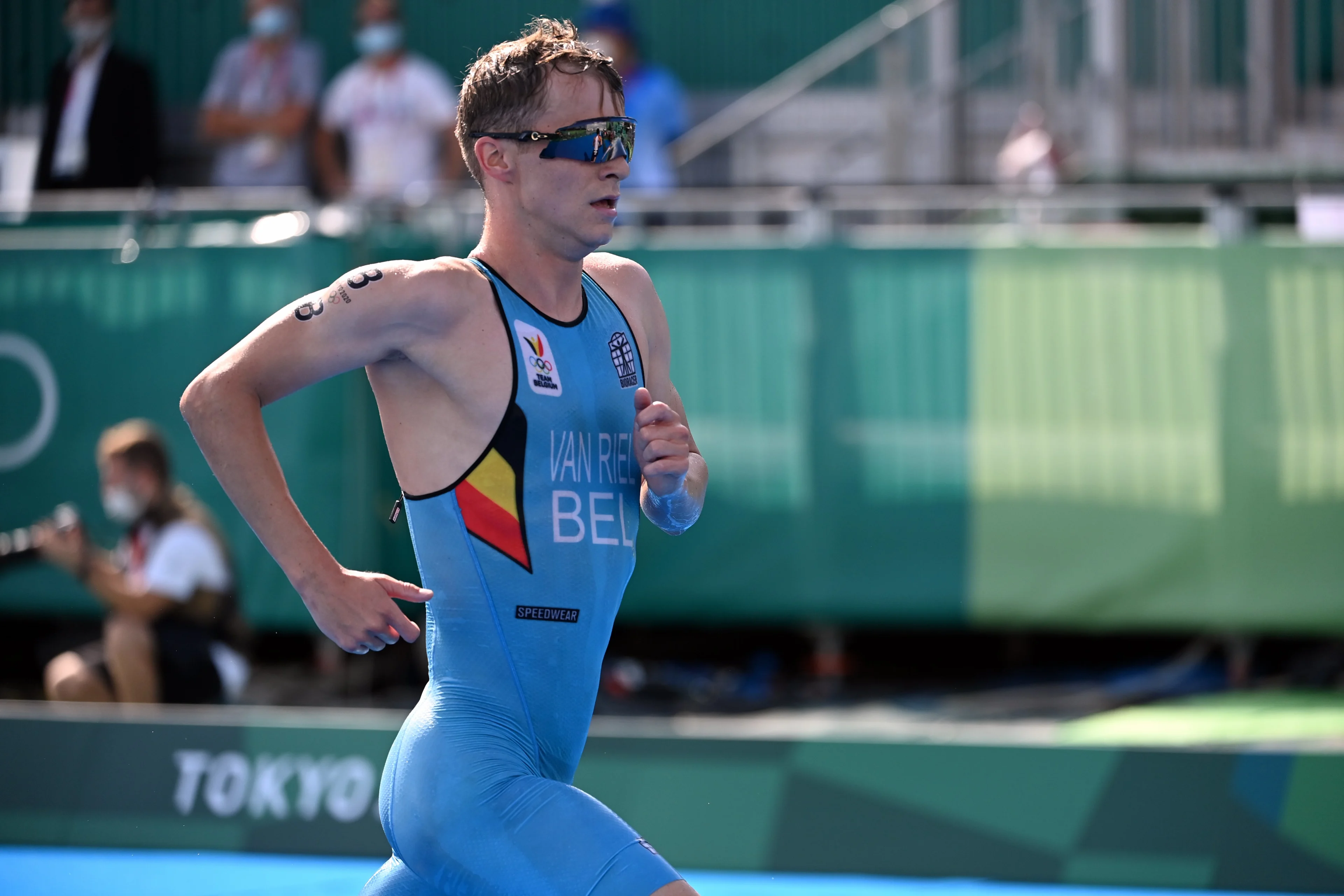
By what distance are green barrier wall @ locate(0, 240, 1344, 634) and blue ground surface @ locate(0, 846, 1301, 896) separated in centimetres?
185

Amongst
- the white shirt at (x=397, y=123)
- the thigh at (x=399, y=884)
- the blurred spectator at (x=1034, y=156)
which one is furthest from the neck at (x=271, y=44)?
the thigh at (x=399, y=884)

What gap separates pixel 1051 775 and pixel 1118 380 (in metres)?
2.48

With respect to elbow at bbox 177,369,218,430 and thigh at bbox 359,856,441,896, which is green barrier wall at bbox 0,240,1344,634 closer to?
thigh at bbox 359,856,441,896

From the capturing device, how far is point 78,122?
8.38 metres

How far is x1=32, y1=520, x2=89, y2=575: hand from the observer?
21.2 ft

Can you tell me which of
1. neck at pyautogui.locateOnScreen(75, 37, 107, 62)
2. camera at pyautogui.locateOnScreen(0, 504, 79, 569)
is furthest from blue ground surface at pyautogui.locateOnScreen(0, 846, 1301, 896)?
neck at pyautogui.locateOnScreen(75, 37, 107, 62)

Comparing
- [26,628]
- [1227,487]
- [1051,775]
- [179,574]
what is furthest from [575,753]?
[26,628]

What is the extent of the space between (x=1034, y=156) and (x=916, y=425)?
2378 mm

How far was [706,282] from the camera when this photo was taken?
23.8ft

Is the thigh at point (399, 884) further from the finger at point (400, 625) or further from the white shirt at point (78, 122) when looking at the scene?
the white shirt at point (78, 122)

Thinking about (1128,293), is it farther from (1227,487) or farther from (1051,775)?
(1051,775)

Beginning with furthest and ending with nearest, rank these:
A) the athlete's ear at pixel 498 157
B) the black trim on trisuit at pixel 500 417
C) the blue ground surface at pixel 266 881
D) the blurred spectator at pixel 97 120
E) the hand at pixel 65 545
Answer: the blurred spectator at pixel 97 120 < the hand at pixel 65 545 < the blue ground surface at pixel 266 881 < the athlete's ear at pixel 498 157 < the black trim on trisuit at pixel 500 417

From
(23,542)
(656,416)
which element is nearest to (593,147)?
(656,416)

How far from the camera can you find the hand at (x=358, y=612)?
8.23 feet
